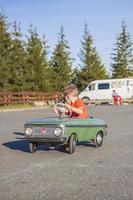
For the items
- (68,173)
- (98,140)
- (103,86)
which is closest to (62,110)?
(98,140)

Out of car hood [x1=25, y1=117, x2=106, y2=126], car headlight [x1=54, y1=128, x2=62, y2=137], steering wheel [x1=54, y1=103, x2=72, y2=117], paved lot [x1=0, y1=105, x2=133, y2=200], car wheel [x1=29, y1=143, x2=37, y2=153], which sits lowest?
paved lot [x1=0, y1=105, x2=133, y2=200]

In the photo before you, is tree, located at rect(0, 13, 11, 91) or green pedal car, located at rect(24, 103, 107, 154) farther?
tree, located at rect(0, 13, 11, 91)

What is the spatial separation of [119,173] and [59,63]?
5068 centimetres

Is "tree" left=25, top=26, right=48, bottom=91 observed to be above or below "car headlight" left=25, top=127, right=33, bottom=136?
above

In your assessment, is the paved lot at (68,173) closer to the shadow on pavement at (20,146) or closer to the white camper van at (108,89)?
the shadow on pavement at (20,146)

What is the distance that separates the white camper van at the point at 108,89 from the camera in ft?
162

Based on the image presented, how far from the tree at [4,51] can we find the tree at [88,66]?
17886 mm

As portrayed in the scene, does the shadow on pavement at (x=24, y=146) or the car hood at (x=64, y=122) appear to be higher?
the car hood at (x=64, y=122)

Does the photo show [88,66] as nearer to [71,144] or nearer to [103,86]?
[103,86]

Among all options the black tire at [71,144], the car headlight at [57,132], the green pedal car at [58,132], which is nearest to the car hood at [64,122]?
the green pedal car at [58,132]

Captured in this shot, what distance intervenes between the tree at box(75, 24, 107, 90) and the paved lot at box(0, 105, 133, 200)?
169 ft

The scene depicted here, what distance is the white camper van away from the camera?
162ft

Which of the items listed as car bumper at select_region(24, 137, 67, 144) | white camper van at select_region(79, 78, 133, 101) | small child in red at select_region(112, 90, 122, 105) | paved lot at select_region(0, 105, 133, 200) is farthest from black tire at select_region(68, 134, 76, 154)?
white camper van at select_region(79, 78, 133, 101)

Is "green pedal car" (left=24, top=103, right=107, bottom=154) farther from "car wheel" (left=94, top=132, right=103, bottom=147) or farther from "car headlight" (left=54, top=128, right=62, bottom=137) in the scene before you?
"car wheel" (left=94, top=132, right=103, bottom=147)
